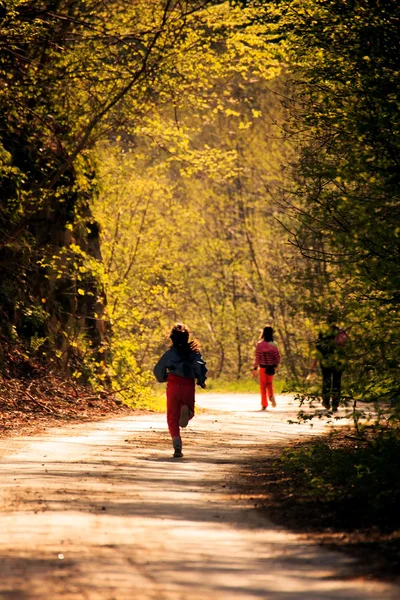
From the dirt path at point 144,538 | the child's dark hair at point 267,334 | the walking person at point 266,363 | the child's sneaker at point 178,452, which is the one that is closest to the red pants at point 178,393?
the dirt path at point 144,538

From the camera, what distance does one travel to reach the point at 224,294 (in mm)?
52938

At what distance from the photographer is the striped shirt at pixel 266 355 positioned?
30891mm

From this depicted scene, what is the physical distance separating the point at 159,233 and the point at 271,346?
11.2 m

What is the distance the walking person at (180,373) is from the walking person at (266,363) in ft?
43.7

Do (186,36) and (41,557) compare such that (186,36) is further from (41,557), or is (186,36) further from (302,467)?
(41,557)

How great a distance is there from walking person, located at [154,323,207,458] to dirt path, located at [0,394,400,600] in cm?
62

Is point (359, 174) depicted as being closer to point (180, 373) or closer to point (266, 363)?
point (180, 373)

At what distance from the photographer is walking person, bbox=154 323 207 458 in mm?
16938

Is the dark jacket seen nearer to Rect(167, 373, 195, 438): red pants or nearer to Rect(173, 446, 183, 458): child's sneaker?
Rect(167, 373, 195, 438): red pants

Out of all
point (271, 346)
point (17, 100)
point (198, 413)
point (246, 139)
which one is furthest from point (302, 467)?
point (246, 139)

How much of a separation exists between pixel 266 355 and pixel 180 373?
1418cm

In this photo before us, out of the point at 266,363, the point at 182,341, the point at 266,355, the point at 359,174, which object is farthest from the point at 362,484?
the point at 266,355

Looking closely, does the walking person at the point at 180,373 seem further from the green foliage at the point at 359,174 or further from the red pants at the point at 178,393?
the green foliage at the point at 359,174

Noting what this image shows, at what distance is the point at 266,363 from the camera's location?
3081 centimetres
